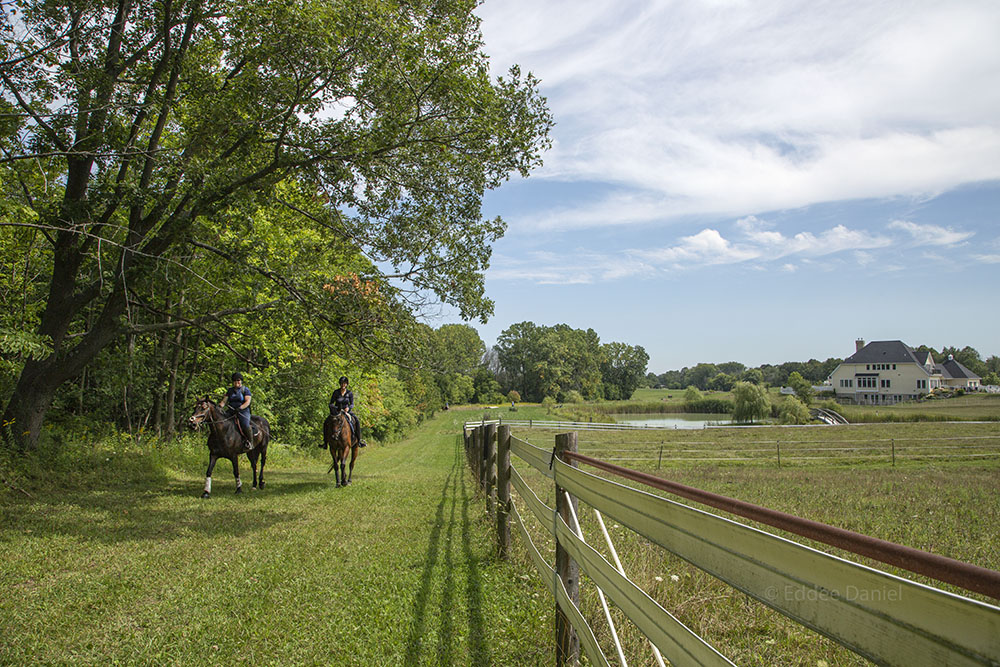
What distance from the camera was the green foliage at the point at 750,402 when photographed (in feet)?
179

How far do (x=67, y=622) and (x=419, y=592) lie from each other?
2594mm

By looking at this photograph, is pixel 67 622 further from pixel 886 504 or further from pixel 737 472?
pixel 737 472

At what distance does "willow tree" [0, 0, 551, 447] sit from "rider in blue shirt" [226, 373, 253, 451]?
57.2 inches

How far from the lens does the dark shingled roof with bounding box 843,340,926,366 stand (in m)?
83.4

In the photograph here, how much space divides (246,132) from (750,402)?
52594 millimetres

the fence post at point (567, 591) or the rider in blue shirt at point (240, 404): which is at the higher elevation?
the rider in blue shirt at point (240, 404)

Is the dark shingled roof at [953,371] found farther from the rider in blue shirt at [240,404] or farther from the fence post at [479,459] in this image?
the rider in blue shirt at [240,404]

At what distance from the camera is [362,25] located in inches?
356

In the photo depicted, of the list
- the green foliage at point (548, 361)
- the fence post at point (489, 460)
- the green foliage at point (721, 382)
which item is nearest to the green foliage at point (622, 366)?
the green foliage at point (548, 361)

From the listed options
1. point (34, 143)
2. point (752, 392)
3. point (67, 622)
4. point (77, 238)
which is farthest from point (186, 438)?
point (752, 392)

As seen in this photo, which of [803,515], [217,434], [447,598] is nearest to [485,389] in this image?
[217,434]

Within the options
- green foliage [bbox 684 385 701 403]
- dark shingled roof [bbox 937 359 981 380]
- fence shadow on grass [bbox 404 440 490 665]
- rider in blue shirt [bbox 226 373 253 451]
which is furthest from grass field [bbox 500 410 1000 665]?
dark shingled roof [bbox 937 359 981 380]

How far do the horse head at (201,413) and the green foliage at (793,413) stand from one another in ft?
165

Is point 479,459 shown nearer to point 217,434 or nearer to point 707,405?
point 217,434
